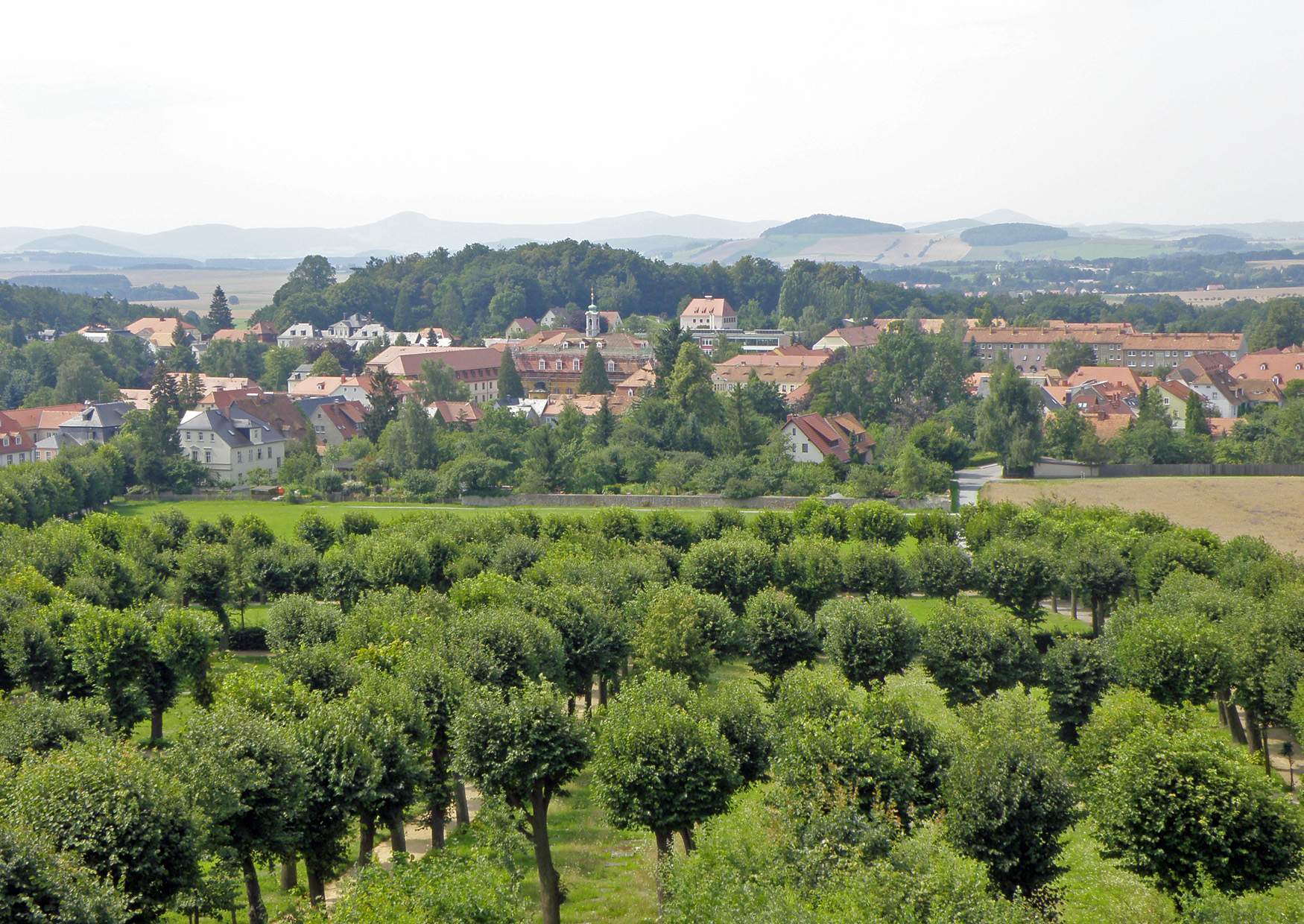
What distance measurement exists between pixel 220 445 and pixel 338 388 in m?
23.9

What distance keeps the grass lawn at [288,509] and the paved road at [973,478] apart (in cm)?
1321

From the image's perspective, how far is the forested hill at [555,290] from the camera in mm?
149625

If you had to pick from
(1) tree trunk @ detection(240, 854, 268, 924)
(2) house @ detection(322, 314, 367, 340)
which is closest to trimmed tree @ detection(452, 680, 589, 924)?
(1) tree trunk @ detection(240, 854, 268, 924)

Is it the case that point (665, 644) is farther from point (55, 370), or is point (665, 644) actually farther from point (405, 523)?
point (55, 370)

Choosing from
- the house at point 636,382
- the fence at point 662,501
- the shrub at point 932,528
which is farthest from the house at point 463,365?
the shrub at point 932,528

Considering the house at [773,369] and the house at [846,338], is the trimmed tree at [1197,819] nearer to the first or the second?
the house at [773,369]

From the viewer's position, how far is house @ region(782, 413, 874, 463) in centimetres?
7500

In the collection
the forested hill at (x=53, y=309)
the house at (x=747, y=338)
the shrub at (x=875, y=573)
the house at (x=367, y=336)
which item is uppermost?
the forested hill at (x=53, y=309)

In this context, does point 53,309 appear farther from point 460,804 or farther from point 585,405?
point 460,804

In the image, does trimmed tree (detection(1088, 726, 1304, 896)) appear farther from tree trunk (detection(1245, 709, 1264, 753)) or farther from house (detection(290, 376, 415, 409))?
house (detection(290, 376, 415, 409))

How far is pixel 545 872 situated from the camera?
75.9 feet

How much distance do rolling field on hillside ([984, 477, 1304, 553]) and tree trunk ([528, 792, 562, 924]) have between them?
141 feet

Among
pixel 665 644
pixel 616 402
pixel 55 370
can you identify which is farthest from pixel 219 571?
pixel 55 370

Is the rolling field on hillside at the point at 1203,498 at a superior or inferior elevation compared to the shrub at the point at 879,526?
inferior
